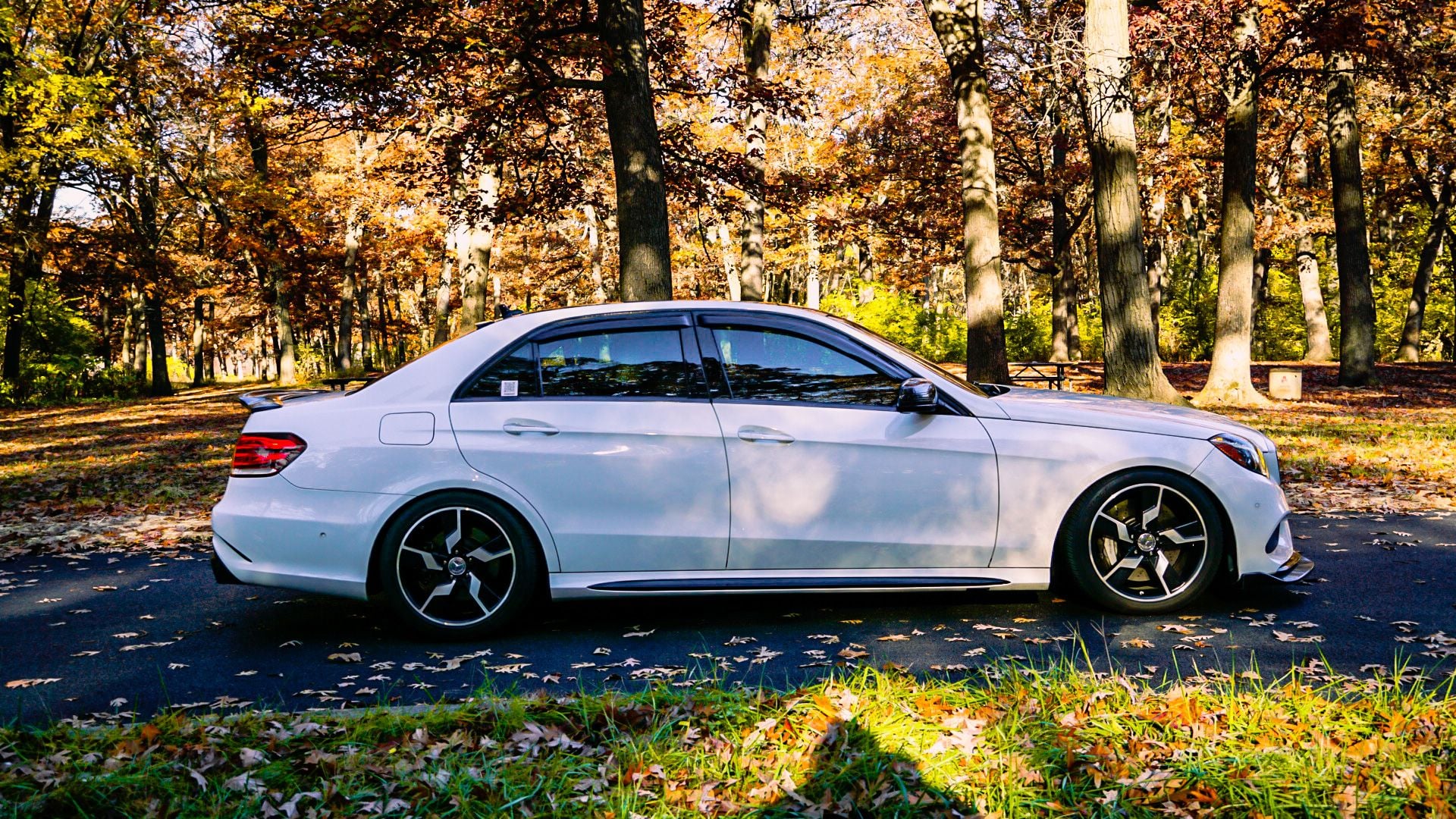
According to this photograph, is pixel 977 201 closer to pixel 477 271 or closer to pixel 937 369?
pixel 937 369

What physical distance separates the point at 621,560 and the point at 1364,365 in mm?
19606

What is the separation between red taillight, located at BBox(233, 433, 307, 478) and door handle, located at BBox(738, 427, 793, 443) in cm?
216

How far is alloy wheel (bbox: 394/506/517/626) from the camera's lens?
5035 millimetres

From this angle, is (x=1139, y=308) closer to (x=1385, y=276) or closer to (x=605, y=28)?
(x=605, y=28)

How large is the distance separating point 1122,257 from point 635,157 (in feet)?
23.8

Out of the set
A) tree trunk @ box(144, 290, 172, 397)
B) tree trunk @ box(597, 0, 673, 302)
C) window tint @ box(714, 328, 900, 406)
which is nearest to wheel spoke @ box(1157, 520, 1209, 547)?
window tint @ box(714, 328, 900, 406)

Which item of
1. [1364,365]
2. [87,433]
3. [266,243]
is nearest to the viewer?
[87,433]

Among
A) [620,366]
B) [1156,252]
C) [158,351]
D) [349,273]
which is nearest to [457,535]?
[620,366]

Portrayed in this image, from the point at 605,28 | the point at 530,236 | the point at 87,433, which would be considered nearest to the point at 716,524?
the point at 605,28

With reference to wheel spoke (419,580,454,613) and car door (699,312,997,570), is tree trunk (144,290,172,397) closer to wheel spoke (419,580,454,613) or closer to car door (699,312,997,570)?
wheel spoke (419,580,454,613)

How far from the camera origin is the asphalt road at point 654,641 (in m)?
4.37

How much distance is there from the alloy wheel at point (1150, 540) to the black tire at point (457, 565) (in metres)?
2.84

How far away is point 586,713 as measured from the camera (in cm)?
373

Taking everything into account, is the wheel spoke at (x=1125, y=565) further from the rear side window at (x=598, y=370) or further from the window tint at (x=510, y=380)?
the window tint at (x=510, y=380)
